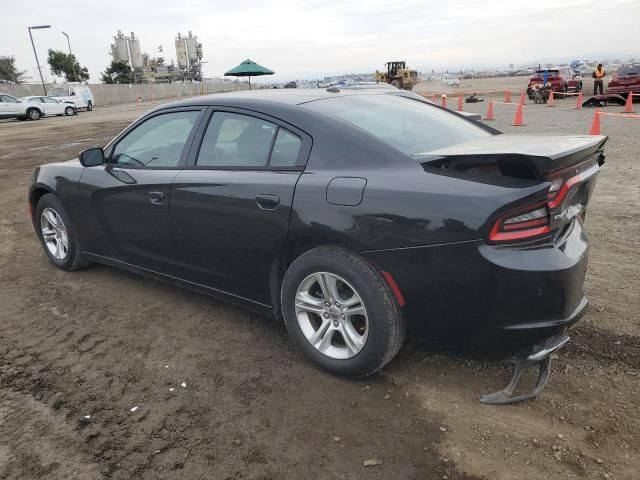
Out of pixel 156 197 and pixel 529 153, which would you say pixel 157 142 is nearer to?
pixel 156 197

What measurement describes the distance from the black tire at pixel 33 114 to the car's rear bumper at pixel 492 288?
3060 cm

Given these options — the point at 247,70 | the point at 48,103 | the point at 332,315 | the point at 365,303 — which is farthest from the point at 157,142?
the point at 48,103

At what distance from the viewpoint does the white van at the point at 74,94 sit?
33.1m

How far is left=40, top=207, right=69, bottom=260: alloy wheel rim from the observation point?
453 cm

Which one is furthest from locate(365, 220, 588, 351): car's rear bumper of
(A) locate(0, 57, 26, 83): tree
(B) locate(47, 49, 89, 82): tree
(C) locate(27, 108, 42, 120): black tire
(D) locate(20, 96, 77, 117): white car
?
(A) locate(0, 57, 26, 83): tree

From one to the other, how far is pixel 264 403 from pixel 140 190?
182 centimetres

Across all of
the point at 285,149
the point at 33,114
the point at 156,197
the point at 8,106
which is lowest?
the point at 33,114

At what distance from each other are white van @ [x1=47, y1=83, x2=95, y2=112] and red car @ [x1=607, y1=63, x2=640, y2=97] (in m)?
30.1

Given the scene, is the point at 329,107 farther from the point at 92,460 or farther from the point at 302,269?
the point at 92,460

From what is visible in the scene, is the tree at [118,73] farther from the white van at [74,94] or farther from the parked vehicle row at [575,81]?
the parked vehicle row at [575,81]

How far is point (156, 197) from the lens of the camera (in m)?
3.49

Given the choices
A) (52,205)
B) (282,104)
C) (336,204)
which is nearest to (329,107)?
(282,104)

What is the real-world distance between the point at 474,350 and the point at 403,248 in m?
0.60

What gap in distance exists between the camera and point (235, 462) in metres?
2.28
